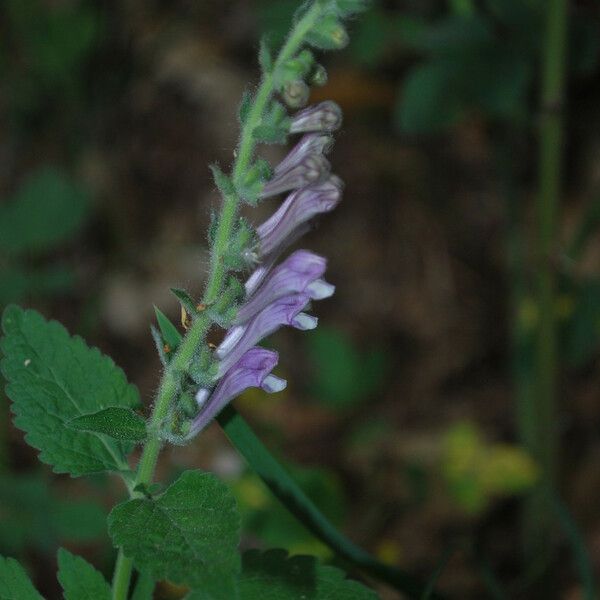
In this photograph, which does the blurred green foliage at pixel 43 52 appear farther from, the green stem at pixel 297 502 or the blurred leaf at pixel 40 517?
the green stem at pixel 297 502

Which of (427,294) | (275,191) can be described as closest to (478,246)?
(427,294)

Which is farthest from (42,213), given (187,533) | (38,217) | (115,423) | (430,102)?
(187,533)

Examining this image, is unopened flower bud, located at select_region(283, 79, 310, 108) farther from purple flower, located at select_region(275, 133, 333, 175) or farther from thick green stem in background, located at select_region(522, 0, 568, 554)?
thick green stem in background, located at select_region(522, 0, 568, 554)

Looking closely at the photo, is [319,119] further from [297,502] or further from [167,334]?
[297,502]

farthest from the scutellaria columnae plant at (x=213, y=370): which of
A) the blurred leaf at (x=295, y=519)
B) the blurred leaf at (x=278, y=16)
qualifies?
the blurred leaf at (x=278, y=16)

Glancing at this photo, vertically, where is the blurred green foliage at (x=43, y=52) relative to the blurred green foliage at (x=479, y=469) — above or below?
above

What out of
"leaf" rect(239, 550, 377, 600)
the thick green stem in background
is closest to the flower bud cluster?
"leaf" rect(239, 550, 377, 600)

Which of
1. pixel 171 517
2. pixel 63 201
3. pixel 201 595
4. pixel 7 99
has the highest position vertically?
pixel 7 99

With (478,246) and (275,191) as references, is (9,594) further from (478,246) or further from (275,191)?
(478,246)
